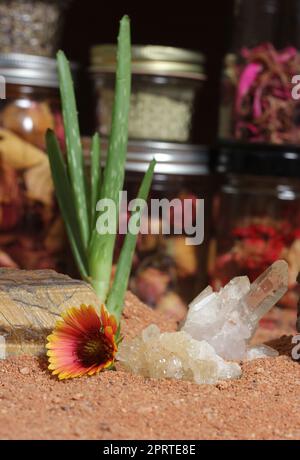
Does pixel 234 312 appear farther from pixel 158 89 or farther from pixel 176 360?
pixel 158 89

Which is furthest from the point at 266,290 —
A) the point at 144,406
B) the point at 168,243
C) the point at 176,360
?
the point at 168,243

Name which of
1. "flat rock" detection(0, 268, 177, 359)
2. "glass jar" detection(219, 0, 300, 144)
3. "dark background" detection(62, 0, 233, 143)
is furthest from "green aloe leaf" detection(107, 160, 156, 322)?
"dark background" detection(62, 0, 233, 143)

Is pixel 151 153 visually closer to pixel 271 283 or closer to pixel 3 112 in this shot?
pixel 3 112

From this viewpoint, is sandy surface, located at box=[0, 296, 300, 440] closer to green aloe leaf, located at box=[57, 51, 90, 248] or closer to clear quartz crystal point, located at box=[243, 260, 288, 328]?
clear quartz crystal point, located at box=[243, 260, 288, 328]

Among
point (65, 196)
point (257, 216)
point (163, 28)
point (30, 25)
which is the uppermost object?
point (163, 28)

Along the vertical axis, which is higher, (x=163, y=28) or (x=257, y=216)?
(x=163, y=28)

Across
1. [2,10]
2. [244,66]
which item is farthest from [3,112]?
[244,66]
